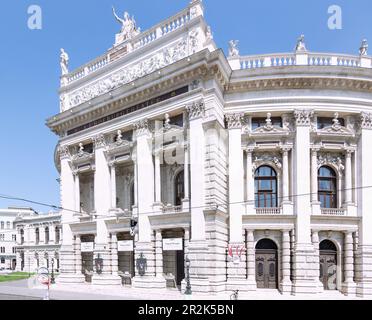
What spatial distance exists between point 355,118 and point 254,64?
909 cm

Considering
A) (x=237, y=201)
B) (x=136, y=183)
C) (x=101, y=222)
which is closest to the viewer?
(x=237, y=201)

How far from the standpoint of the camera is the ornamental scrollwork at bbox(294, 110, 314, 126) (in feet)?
94.3

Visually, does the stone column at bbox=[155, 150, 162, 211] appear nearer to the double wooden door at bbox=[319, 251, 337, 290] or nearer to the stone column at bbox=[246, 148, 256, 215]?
the stone column at bbox=[246, 148, 256, 215]

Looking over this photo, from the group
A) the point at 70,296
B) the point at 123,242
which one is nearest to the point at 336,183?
the point at 123,242

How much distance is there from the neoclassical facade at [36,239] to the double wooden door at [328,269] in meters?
59.0

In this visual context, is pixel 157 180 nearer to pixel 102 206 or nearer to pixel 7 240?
pixel 102 206

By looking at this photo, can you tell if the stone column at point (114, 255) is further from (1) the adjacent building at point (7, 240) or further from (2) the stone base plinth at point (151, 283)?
(1) the adjacent building at point (7, 240)

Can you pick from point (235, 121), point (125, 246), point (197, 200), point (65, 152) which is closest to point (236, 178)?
point (197, 200)

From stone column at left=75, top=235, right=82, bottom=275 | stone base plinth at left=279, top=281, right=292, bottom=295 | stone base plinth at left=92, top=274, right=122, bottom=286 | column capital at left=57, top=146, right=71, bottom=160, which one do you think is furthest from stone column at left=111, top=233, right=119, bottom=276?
stone base plinth at left=279, top=281, right=292, bottom=295

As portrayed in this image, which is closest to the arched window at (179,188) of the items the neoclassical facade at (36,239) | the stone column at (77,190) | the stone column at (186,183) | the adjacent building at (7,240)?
the stone column at (186,183)

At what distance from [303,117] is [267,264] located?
11752mm

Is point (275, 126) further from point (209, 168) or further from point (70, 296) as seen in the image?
point (70, 296)

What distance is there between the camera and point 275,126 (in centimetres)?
2947

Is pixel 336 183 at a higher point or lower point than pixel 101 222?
higher
